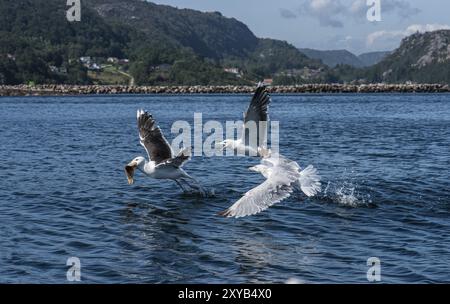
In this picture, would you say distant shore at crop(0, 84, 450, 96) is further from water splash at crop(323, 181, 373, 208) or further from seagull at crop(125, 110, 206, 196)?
seagull at crop(125, 110, 206, 196)

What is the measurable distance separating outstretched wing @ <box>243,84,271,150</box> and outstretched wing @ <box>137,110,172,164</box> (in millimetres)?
2329

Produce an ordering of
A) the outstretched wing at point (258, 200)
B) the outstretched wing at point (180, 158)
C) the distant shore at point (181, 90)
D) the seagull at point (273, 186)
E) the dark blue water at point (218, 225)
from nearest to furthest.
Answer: the dark blue water at point (218, 225) < the outstretched wing at point (258, 200) < the seagull at point (273, 186) < the outstretched wing at point (180, 158) < the distant shore at point (181, 90)

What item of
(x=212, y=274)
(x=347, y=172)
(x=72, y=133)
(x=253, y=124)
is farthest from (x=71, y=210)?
(x=72, y=133)

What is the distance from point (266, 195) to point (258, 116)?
15.5 ft

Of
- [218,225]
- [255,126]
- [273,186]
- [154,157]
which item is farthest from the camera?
[255,126]

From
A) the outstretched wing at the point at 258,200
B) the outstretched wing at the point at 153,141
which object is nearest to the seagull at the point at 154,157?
the outstretched wing at the point at 153,141

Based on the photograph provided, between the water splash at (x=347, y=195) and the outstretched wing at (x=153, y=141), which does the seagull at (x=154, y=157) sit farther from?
the water splash at (x=347, y=195)

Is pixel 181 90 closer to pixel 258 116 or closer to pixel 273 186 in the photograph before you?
pixel 258 116

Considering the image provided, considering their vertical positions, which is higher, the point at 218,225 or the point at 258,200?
the point at 258,200

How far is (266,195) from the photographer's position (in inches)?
546

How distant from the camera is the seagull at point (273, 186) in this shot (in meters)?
13.3

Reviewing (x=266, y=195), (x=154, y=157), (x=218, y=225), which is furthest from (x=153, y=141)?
(x=266, y=195)
